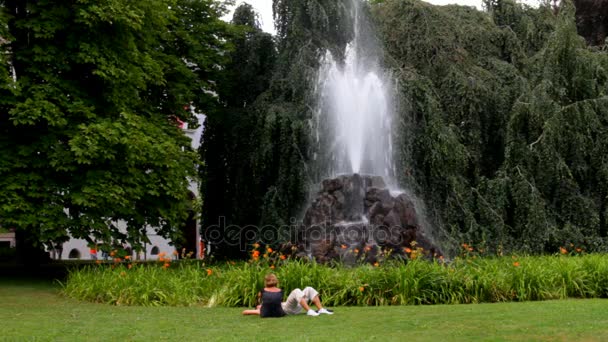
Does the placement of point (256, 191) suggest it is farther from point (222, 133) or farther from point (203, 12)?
point (203, 12)

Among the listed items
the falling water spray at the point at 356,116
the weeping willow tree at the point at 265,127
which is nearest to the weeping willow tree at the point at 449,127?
the weeping willow tree at the point at 265,127

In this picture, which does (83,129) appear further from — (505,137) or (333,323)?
(505,137)

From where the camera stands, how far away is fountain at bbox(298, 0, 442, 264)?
15.0 m

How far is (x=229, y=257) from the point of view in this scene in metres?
21.7

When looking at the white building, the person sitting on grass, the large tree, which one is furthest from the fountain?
the white building

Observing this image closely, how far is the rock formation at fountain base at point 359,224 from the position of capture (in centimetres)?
1481

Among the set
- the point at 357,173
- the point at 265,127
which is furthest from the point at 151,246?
the point at 357,173

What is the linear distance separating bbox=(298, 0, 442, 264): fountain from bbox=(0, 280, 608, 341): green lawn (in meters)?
3.50

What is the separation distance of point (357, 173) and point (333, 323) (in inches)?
288

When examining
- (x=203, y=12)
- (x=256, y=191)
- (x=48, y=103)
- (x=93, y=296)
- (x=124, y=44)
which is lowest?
(x=93, y=296)

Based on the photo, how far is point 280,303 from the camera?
10031 mm

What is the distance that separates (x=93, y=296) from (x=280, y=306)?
14.5ft

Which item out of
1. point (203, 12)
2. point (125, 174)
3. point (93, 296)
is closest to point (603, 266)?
point (93, 296)

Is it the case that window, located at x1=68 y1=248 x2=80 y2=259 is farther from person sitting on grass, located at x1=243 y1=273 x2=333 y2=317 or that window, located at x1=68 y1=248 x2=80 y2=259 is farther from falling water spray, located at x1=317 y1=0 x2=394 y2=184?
person sitting on grass, located at x1=243 y1=273 x2=333 y2=317
